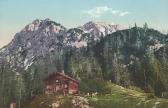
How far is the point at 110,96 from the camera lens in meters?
88.5

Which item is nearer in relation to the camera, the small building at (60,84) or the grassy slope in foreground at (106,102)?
the grassy slope in foreground at (106,102)

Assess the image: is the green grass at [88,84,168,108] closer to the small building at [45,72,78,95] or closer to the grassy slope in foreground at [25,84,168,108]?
the grassy slope in foreground at [25,84,168,108]

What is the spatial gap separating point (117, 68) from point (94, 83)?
94.8ft

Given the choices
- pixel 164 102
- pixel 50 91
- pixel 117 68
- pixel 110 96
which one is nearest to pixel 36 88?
pixel 117 68

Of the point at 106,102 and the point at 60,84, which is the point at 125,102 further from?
the point at 60,84

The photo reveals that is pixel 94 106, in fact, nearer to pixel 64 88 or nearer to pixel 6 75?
pixel 64 88

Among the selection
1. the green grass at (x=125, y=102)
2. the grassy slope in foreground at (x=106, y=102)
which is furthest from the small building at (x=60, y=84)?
the green grass at (x=125, y=102)

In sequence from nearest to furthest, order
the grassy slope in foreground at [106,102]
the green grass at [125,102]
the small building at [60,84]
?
the green grass at [125,102], the grassy slope in foreground at [106,102], the small building at [60,84]

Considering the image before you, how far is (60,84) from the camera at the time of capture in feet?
327

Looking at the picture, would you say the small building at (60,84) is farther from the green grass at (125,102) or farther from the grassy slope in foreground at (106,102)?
the green grass at (125,102)

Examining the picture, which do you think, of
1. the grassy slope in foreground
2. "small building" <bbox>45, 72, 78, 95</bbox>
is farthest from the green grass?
"small building" <bbox>45, 72, 78, 95</bbox>

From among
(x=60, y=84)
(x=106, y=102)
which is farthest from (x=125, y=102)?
(x=60, y=84)

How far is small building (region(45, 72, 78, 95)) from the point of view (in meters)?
98.9

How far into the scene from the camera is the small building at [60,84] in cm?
9894
